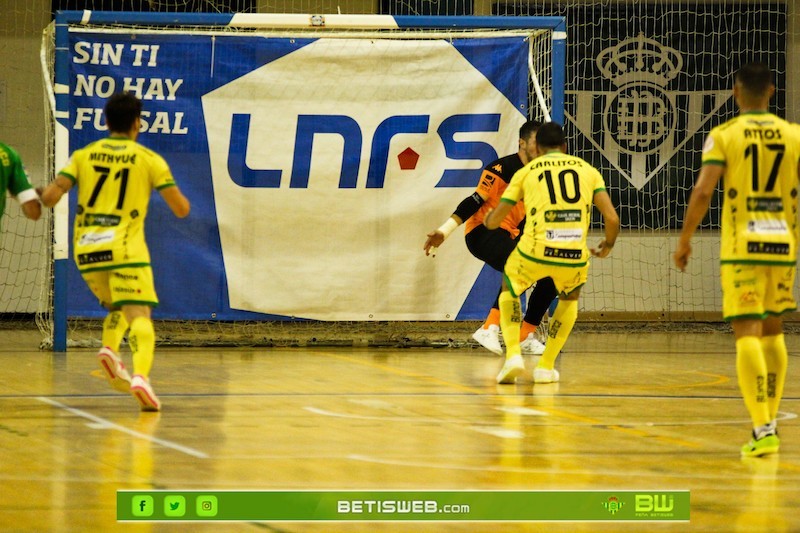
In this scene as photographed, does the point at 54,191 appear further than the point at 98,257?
No

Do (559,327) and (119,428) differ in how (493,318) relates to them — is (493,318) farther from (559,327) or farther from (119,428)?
(119,428)

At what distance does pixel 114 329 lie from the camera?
7434mm

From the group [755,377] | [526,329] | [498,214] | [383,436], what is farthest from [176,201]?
[526,329]

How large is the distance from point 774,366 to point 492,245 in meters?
4.90

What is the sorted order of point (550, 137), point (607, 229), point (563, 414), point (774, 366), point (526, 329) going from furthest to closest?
point (526, 329)
point (550, 137)
point (607, 229)
point (563, 414)
point (774, 366)

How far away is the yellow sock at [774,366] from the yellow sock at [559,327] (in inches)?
106

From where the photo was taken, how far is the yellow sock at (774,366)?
6062mm

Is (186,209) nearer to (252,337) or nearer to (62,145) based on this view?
(62,145)

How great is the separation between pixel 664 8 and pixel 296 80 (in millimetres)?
6220

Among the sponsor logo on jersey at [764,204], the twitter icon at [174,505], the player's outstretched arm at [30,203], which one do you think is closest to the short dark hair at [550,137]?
the sponsor logo on jersey at [764,204]

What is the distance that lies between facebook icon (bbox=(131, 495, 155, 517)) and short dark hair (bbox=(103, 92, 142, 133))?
3.28 metres

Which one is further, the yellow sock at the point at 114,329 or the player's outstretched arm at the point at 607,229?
the player's outstretched arm at the point at 607,229

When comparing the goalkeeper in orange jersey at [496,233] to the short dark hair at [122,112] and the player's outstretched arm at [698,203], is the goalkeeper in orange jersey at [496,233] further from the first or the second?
the player's outstretched arm at [698,203]

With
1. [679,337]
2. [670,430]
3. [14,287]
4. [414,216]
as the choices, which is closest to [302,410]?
[670,430]
